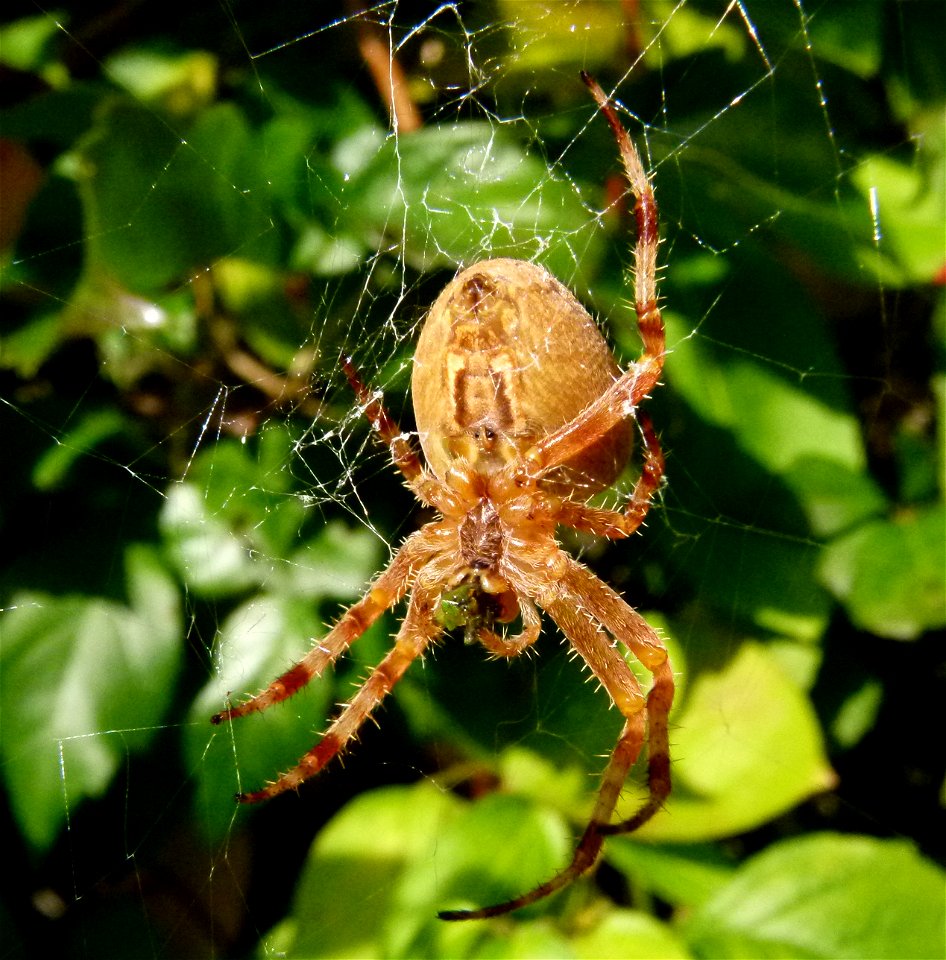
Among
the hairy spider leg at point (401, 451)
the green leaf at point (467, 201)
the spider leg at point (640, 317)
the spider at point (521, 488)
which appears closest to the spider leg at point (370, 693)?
the spider at point (521, 488)

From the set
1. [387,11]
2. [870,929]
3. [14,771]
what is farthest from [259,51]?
A: [870,929]

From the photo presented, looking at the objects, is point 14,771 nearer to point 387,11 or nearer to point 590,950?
point 590,950

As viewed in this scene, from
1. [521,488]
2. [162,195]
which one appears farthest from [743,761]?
[162,195]

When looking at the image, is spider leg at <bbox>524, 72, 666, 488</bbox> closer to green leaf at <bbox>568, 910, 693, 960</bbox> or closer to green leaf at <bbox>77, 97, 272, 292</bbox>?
green leaf at <bbox>77, 97, 272, 292</bbox>

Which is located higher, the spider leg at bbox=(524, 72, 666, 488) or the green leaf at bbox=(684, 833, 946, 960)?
the spider leg at bbox=(524, 72, 666, 488)

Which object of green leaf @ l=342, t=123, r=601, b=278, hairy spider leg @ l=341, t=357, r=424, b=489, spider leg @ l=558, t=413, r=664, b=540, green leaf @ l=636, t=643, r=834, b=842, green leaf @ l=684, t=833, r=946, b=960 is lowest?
green leaf @ l=684, t=833, r=946, b=960

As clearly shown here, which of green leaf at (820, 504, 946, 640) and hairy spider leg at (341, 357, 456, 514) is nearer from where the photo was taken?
hairy spider leg at (341, 357, 456, 514)

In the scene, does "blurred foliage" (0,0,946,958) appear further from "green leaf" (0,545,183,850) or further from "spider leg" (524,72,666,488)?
"spider leg" (524,72,666,488)

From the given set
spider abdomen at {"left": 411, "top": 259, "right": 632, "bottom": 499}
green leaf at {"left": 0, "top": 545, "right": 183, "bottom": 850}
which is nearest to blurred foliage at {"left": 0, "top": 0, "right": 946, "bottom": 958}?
green leaf at {"left": 0, "top": 545, "right": 183, "bottom": 850}

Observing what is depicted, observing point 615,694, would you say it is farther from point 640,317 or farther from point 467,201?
point 467,201
